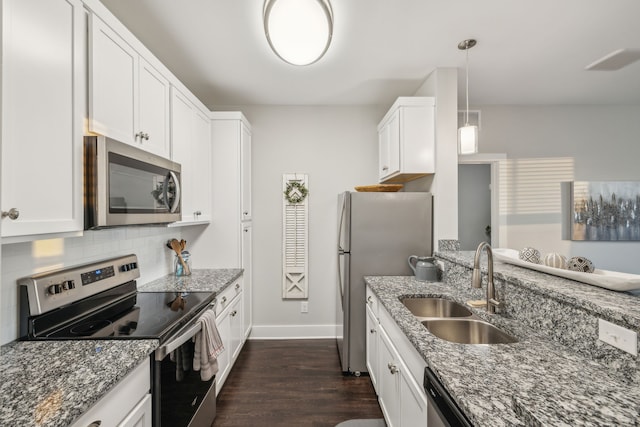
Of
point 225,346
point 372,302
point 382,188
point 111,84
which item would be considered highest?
point 111,84

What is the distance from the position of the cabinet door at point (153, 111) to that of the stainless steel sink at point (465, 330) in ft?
6.29

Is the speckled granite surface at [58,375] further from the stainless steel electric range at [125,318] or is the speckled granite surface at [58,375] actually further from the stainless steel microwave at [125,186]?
the stainless steel microwave at [125,186]

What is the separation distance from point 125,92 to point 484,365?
2.02 m

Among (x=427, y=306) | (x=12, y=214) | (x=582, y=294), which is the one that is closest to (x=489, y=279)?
(x=582, y=294)

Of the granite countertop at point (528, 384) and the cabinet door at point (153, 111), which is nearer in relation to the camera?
the granite countertop at point (528, 384)

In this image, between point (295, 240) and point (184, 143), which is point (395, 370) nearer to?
point (295, 240)

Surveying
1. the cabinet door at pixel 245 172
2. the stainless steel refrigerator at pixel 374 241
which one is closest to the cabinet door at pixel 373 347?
the stainless steel refrigerator at pixel 374 241

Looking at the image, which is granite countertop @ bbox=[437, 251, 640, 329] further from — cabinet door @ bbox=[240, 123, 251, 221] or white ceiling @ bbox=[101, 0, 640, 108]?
cabinet door @ bbox=[240, 123, 251, 221]

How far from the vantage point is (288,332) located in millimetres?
3219

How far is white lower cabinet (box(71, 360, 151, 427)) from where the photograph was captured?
87cm

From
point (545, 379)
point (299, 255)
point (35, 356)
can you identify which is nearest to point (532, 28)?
point (545, 379)

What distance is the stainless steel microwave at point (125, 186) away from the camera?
3.91 feet

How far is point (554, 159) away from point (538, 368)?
3260 millimetres

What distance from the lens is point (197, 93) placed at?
296 centimetres
